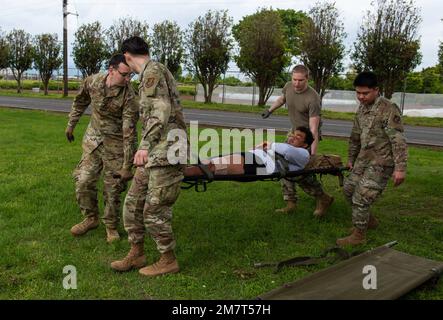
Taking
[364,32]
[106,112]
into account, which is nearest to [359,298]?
[106,112]

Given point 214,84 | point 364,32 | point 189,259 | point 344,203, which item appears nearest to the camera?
point 189,259

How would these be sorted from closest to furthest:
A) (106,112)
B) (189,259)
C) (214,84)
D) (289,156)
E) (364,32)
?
(189,259) < (106,112) < (289,156) < (364,32) < (214,84)

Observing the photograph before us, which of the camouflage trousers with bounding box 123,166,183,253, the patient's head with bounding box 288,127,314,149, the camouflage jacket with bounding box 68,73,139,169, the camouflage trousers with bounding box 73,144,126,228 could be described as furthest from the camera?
the patient's head with bounding box 288,127,314,149

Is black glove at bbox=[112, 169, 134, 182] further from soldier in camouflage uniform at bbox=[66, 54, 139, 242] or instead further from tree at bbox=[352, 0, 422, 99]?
tree at bbox=[352, 0, 422, 99]

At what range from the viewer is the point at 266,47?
28359 mm

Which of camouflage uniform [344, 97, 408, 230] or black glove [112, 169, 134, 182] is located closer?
black glove [112, 169, 134, 182]

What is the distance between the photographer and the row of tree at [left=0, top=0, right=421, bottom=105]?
23.5 m

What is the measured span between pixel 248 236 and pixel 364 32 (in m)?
20.7

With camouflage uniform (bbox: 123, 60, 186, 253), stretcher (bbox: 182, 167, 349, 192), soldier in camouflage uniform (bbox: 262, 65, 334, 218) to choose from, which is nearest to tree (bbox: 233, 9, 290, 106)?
soldier in camouflage uniform (bbox: 262, 65, 334, 218)

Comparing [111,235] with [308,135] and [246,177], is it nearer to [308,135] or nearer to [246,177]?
[246,177]

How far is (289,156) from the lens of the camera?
600 cm

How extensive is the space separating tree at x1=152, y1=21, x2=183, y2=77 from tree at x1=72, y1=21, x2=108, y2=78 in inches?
157
